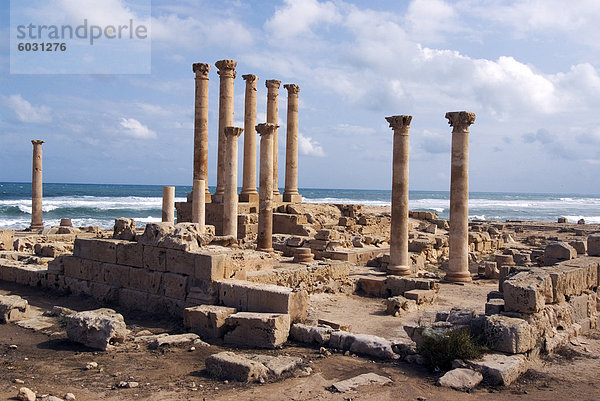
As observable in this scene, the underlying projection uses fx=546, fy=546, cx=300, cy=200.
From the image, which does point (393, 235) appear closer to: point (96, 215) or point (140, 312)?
point (140, 312)

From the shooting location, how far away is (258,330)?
8.40 meters

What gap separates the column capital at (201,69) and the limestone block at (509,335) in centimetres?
1639

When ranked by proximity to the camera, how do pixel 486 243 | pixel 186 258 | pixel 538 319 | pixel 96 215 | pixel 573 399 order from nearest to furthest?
pixel 573 399 < pixel 538 319 < pixel 186 258 < pixel 486 243 < pixel 96 215

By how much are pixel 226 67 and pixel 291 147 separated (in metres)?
5.96

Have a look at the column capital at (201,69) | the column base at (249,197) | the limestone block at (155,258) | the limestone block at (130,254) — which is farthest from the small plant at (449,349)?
the column base at (249,197)

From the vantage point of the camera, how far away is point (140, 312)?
36.1ft

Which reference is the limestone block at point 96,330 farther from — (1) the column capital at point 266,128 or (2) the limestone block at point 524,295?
(1) the column capital at point 266,128

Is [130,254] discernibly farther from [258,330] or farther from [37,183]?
[37,183]

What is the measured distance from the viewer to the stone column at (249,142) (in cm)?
2222

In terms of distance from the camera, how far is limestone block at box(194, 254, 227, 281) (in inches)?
395

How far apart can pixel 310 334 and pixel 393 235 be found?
7.80 m

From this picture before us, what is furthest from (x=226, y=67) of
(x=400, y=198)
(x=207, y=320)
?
(x=207, y=320)

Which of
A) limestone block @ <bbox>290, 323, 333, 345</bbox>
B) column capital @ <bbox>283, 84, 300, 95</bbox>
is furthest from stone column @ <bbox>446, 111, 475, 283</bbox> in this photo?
column capital @ <bbox>283, 84, 300, 95</bbox>

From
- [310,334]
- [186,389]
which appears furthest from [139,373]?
[310,334]
